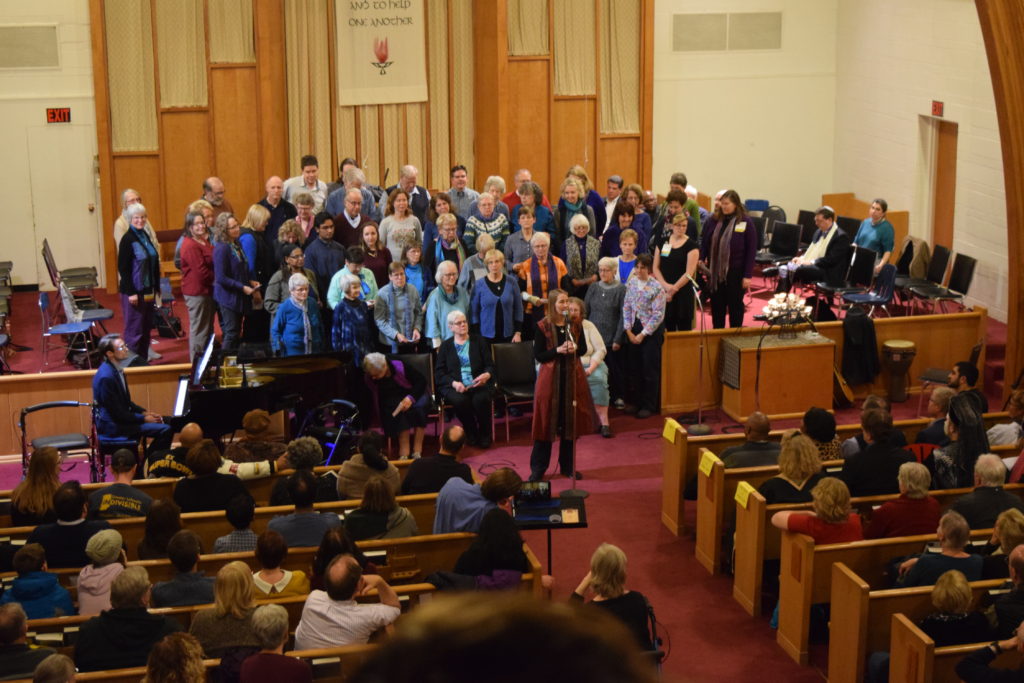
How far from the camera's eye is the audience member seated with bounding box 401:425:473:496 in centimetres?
664

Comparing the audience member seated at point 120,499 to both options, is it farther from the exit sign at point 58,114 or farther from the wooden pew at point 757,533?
the exit sign at point 58,114

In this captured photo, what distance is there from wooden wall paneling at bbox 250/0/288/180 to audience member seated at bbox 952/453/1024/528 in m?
9.91

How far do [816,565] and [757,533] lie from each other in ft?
1.86

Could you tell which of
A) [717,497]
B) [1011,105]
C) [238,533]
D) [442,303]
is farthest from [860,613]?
[442,303]

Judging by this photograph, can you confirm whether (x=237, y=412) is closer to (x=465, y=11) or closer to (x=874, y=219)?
(x=874, y=219)

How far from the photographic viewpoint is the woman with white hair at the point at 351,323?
357 inches

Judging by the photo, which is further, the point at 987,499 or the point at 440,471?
the point at 440,471

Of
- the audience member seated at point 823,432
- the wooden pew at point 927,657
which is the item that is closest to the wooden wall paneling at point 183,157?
the audience member seated at point 823,432

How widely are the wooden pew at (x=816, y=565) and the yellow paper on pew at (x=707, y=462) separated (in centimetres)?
99

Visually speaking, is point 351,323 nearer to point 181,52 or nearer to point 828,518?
point 828,518

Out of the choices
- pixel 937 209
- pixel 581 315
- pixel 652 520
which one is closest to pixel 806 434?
pixel 652 520

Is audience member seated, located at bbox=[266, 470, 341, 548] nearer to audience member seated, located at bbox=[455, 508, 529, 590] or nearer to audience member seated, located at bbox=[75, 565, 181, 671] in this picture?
audience member seated, located at bbox=[455, 508, 529, 590]

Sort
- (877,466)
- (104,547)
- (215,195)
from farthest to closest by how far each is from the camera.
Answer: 1. (215,195)
2. (877,466)
3. (104,547)

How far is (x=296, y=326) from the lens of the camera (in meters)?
9.04
